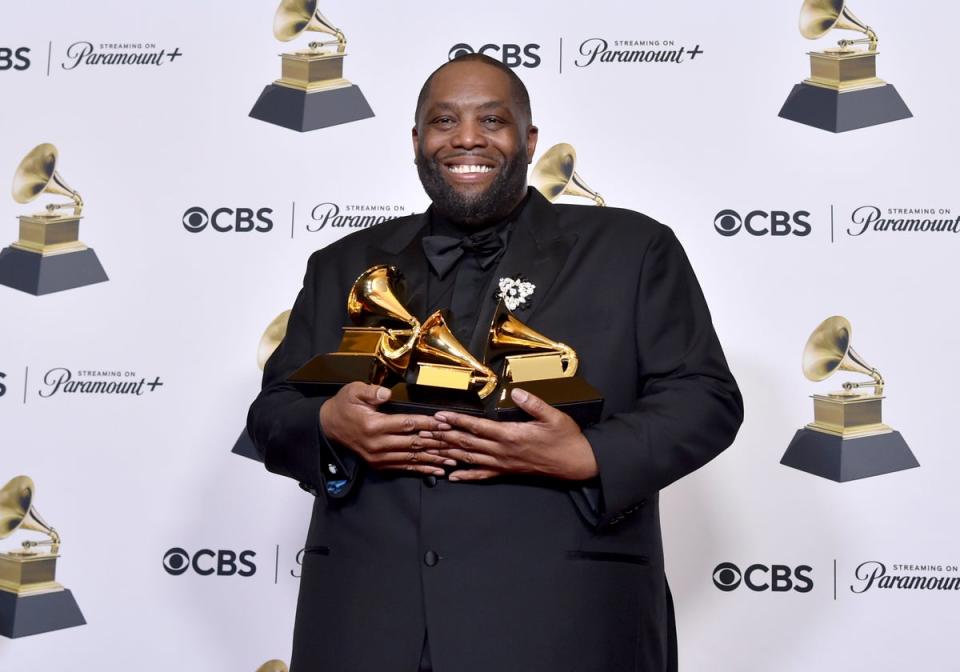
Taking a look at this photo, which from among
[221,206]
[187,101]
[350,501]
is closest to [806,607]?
[350,501]

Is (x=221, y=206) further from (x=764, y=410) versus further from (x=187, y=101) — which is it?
(x=764, y=410)

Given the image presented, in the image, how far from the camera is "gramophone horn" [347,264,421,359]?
68.2 inches

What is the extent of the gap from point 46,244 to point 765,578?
2.20 m

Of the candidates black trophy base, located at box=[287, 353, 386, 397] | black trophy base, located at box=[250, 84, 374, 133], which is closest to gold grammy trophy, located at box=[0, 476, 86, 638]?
black trophy base, located at box=[250, 84, 374, 133]

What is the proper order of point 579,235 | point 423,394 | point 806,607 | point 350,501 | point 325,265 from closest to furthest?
point 423,394, point 350,501, point 579,235, point 325,265, point 806,607

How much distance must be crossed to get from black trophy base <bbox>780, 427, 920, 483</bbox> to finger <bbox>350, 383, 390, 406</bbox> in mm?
1606

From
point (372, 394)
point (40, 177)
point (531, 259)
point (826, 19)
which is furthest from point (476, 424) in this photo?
point (40, 177)

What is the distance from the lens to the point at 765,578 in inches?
114

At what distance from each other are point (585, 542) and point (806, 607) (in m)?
1.38

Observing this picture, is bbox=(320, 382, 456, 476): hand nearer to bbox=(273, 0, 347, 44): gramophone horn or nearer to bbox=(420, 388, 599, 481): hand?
bbox=(420, 388, 599, 481): hand

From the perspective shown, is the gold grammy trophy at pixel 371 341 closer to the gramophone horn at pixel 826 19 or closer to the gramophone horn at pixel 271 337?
the gramophone horn at pixel 271 337

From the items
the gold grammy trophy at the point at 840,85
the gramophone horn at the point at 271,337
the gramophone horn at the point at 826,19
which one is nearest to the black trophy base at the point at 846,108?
the gold grammy trophy at the point at 840,85

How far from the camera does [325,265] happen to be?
210 cm

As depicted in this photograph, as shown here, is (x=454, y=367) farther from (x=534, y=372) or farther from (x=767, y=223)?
(x=767, y=223)
